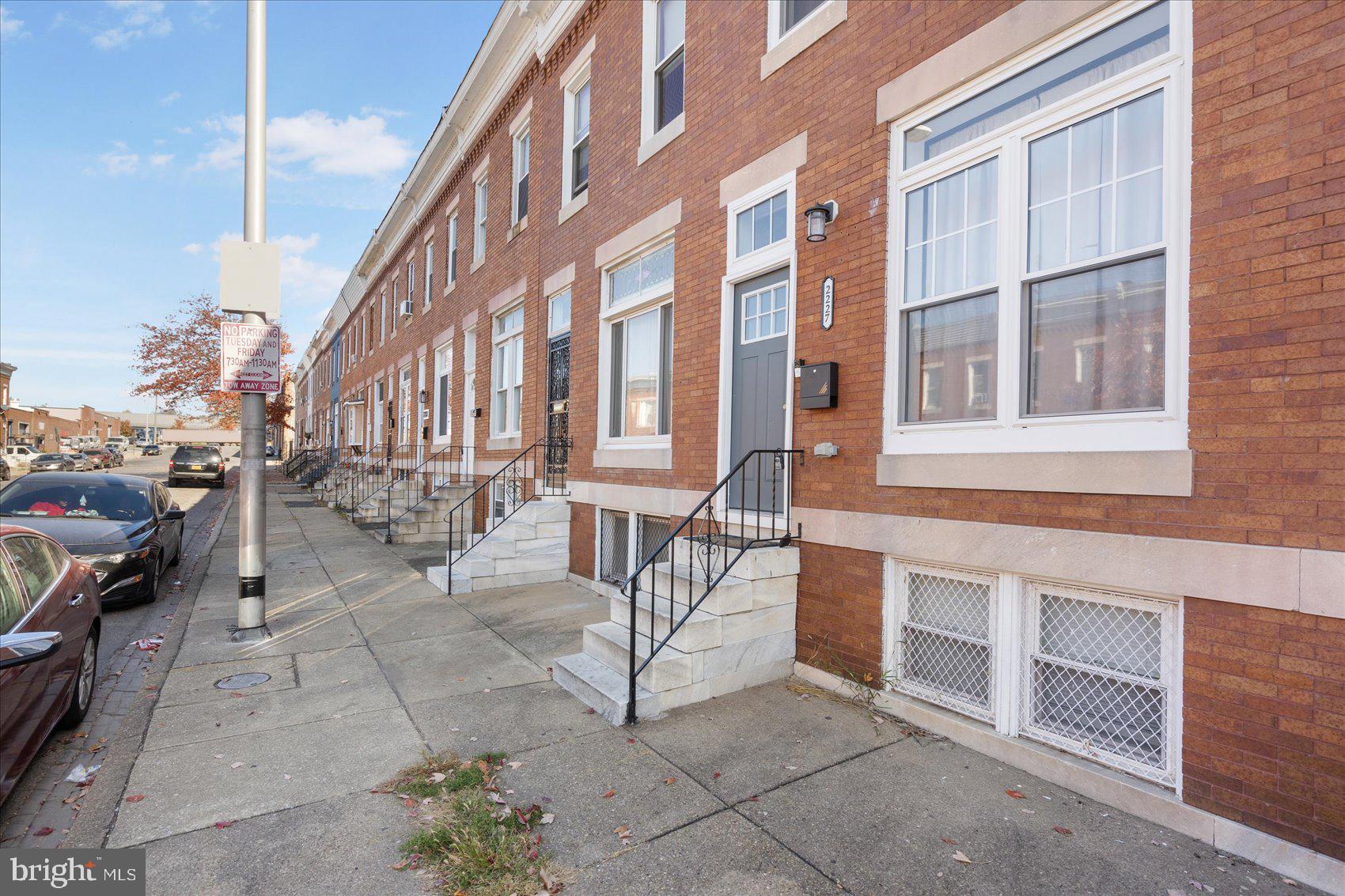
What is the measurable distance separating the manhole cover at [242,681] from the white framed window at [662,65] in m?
6.67

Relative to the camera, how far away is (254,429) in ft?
23.6

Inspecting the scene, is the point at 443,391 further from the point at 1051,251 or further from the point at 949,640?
the point at 1051,251

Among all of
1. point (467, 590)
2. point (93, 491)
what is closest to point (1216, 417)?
point (467, 590)

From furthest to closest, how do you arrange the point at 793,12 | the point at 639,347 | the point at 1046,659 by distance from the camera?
the point at 639,347 → the point at 793,12 → the point at 1046,659

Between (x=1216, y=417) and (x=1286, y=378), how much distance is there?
1.01 feet

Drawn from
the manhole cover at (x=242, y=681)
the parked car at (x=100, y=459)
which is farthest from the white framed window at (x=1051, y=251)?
the parked car at (x=100, y=459)

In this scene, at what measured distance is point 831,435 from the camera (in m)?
5.36

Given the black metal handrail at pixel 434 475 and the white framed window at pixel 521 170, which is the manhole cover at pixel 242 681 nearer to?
the black metal handrail at pixel 434 475

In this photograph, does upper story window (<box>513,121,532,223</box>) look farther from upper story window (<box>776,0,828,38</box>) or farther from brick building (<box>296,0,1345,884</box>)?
upper story window (<box>776,0,828,38</box>)

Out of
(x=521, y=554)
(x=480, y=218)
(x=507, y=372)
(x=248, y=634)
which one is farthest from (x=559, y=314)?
(x=248, y=634)

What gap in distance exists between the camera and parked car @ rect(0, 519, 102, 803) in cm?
325

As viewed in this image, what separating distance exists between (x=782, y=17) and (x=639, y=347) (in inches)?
148

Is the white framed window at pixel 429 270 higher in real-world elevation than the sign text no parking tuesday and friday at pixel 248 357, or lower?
higher

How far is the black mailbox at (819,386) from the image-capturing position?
17.3 ft
